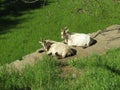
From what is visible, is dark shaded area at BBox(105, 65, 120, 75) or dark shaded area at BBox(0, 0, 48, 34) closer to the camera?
dark shaded area at BBox(105, 65, 120, 75)

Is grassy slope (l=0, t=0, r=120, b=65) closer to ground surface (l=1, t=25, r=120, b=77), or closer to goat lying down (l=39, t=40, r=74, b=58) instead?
ground surface (l=1, t=25, r=120, b=77)

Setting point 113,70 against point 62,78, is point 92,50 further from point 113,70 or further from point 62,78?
point 62,78

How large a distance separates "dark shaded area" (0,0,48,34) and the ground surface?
6057 millimetres

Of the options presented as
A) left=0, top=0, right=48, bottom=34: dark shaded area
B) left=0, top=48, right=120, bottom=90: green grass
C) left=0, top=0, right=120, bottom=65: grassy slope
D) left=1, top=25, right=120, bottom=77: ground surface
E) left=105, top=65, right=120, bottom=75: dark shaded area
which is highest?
left=0, top=48, right=120, bottom=90: green grass

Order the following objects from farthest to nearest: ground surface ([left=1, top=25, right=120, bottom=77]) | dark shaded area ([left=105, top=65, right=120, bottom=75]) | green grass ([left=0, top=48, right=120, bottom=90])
→ ground surface ([left=1, top=25, right=120, bottom=77]), dark shaded area ([left=105, top=65, right=120, bottom=75]), green grass ([left=0, top=48, right=120, bottom=90])

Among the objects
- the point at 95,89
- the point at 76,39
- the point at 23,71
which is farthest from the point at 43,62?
the point at 76,39

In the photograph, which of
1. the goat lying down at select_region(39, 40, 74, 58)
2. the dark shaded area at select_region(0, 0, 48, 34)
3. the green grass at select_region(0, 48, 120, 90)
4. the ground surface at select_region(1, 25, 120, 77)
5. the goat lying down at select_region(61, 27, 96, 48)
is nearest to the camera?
the green grass at select_region(0, 48, 120, 90)

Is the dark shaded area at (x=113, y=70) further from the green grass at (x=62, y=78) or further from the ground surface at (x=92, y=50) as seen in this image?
the ground surface at (x=92, y=50)

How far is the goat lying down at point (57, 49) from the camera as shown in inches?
481

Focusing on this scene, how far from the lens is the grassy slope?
16531mm

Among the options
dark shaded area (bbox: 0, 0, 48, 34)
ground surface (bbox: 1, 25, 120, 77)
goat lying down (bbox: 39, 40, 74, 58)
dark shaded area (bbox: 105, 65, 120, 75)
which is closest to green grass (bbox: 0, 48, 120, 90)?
dark shaded area (bbox: 105, 65, 120, 75)

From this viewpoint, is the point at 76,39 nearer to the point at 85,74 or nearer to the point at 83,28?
the point at 85,74

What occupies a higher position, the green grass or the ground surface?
the green grass

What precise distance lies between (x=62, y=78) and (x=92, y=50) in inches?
143
